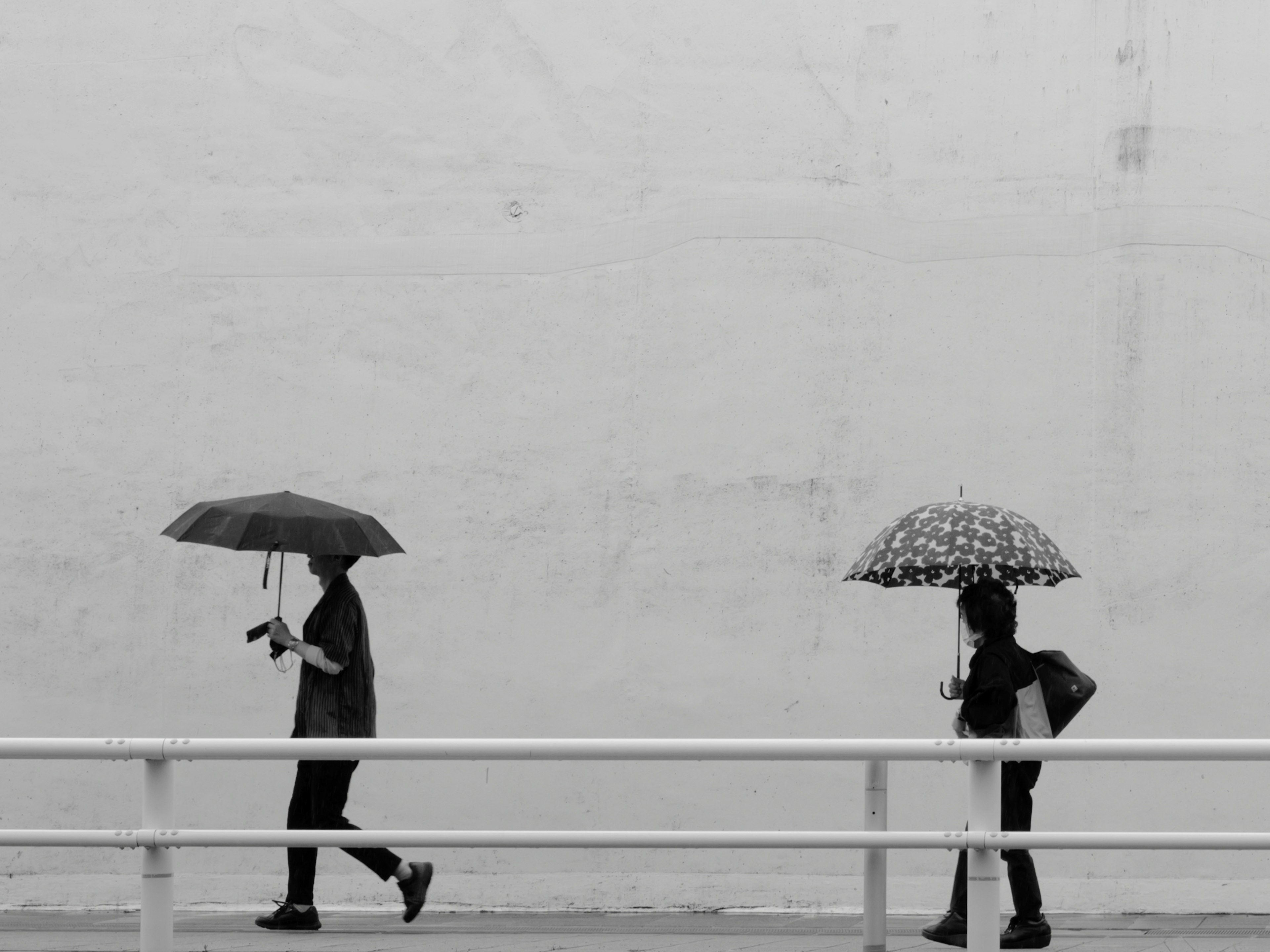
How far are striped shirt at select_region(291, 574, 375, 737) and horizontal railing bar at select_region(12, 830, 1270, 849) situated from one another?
1.78m

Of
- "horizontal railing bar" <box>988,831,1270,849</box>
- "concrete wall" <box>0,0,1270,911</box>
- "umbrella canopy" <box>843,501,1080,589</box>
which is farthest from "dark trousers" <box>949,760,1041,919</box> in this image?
"concrete wall" <box>0,0,1270,911</box>

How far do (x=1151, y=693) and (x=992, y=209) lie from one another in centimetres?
269

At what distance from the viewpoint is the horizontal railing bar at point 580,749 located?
4.86m

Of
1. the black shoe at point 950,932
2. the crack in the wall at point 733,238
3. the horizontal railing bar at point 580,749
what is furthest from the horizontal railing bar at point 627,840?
the crack in the wall at point 733,238

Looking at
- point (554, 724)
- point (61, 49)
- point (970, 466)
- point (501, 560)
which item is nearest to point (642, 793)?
point (554, 724)

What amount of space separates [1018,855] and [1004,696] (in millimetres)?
616

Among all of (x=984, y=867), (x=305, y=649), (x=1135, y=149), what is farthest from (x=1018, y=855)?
(x=1135, y=149)

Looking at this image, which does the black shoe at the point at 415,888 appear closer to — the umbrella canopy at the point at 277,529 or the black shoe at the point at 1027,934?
the umbrella canopy at the point at 277,529

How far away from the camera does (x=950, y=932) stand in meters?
6.18

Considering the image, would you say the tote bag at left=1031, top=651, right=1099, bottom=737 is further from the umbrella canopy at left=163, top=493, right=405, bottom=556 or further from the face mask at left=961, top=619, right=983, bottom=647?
the umbrella canopy at left=163, top=493, right=405, bottom=556

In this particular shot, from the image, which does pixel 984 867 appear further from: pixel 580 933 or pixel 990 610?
pixel 580 933

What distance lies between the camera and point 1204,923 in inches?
290

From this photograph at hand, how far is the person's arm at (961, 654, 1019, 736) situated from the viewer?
6180 millimetres

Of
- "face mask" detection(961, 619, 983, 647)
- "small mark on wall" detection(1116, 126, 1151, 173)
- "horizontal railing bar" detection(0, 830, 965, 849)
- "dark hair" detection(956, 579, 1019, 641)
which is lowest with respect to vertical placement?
"horizontal railing bar" detection(0, 830, 965, 849)
